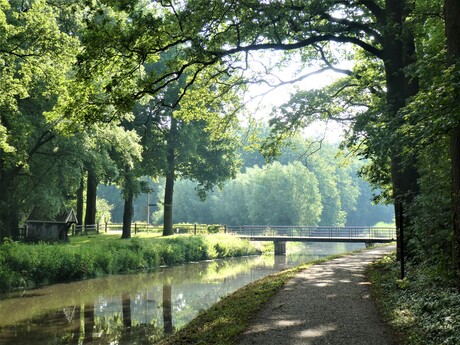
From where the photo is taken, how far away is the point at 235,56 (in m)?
18.4

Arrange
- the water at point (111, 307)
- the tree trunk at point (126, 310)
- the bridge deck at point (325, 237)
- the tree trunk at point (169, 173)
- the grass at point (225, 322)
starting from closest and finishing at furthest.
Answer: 1. the grass at point (225, 322)
2. the water at point (111, 307)
3. the tree trunk at point (126, 310)
4. the tree trunk at point (169, 173)
5. the bridge deck at point (325, 237)

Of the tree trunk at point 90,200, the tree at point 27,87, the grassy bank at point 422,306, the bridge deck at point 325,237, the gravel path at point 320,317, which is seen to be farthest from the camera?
the bridge deck at point 325,237

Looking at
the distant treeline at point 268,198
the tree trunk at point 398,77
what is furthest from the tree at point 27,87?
the distant treeline at point 268,198

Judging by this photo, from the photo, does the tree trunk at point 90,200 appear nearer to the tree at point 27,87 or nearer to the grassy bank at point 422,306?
the tree at point 27,87

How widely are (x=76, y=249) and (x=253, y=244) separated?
21659 mm

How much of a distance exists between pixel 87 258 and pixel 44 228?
290 inches

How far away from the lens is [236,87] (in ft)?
69.5

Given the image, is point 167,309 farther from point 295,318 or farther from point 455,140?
point 455,140

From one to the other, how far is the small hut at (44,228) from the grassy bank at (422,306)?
22.1 metres

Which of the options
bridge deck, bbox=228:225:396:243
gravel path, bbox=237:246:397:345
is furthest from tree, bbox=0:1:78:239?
bridge deck, bbox=228:225:396:243

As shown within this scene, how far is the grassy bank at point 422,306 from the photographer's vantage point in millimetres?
7109

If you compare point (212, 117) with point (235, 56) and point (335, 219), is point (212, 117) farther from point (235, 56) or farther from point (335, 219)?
point (335, 219)

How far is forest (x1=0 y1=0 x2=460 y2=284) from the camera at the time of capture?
422 inches

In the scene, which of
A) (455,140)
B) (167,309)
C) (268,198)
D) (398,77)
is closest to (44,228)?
(167,309)
